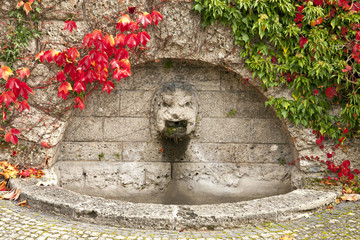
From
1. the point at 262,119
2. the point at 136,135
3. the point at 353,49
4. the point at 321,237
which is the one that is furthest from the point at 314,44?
the point at 136,135

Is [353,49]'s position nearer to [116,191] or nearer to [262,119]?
[262,119]

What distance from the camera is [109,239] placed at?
251cm

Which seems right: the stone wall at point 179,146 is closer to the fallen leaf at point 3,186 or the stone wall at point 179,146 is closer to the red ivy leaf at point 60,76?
the red ivy leaf at point 60,76

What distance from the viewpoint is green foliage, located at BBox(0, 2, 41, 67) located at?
11.5 feet

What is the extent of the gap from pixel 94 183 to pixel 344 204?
2.75 metres

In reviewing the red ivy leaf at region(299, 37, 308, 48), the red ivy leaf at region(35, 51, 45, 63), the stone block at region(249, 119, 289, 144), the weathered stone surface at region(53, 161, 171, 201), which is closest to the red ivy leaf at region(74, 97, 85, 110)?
the red ivy leaf at region(35, 51, 45, 63)

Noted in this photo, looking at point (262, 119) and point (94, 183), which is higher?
point (262, 119)

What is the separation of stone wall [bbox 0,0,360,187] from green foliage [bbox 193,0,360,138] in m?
0.14

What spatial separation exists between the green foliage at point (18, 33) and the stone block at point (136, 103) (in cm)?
115

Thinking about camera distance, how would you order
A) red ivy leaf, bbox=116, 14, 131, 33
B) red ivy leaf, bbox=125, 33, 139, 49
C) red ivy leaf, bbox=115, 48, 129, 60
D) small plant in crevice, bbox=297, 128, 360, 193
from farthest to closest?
small plant in crevice, bbox=297, 128, 360, 193 < red ivy leaf, bbox=115, 48, 129, 60 < red ivy leaf, bbox=125, 33, 139, 49 < red ivy leaf, bbox=116, 14, 131, 33

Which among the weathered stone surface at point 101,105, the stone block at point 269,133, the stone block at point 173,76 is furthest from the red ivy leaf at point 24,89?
the stone block at point 269,133

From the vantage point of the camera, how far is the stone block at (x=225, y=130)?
4.06 m

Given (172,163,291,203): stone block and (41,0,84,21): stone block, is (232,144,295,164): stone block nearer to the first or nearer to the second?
(172,163,291,203): stone block

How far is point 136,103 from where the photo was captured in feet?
13.1
